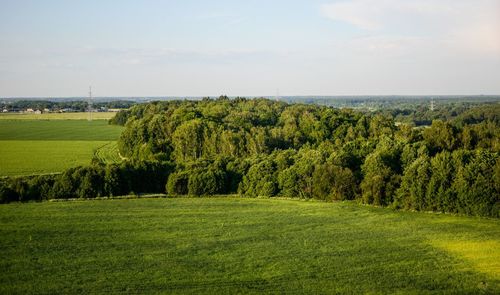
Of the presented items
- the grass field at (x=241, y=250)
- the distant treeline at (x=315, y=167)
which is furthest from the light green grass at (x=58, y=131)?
the grass field at (x=241, y=250)

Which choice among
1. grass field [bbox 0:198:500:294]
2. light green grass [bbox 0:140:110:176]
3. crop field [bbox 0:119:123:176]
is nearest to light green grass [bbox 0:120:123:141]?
crop field [bbox 0:119:123:176]

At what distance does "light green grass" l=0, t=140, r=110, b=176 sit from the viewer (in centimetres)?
7462

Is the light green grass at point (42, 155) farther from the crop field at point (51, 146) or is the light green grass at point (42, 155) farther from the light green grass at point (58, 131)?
the light green grass at point (58, 131)

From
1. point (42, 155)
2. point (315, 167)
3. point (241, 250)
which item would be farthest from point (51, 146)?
point (241, 250)

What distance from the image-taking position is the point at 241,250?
38.8m

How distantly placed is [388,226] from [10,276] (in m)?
31.7

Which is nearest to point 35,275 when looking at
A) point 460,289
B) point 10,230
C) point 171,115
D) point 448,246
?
point 10,230

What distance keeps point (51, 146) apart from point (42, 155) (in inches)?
543

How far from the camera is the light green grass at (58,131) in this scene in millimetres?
118562

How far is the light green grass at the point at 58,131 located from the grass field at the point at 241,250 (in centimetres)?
6590

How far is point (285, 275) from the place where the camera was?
33031 mm

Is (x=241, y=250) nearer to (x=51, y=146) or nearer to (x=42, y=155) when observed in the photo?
(x=42, y=155)

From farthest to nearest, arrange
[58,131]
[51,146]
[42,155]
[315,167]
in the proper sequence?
[58,131]
[51,146]
[42,155]
[315,167]

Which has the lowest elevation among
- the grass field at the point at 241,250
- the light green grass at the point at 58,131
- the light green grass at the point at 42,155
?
the grass field at the point at 241,250
